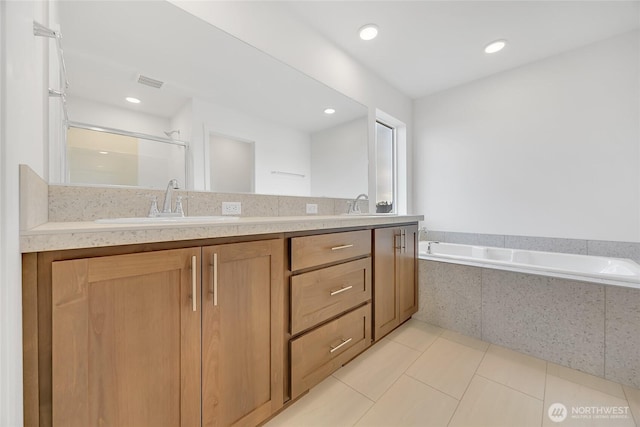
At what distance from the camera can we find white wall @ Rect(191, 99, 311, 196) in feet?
4.56

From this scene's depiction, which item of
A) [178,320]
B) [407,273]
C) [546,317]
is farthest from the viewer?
[407,273]

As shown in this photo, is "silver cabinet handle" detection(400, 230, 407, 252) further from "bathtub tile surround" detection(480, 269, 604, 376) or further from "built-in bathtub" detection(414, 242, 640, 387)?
"bathtub tile surround" detection(480, 269, 604, 376)

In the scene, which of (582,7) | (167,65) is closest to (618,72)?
(582,7)

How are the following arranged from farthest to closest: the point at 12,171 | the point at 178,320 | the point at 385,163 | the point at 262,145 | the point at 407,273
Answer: the point at 385,163
the point at 407,273
the point at 262,145
the point at 178,320
the point at 12,171

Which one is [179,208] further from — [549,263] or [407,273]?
[549,263]

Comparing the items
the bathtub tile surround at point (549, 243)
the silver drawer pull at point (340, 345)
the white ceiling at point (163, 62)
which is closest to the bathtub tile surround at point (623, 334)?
the bathtub tile surround at point (549, 243)

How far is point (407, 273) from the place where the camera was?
1.94 meters

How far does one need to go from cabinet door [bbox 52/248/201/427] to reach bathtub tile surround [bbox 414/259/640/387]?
1897 mm

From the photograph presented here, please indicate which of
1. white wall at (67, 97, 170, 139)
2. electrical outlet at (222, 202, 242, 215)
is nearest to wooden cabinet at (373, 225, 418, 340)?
electrical outlet at (222, 202, 242, 215)

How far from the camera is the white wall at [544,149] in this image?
77.9 inches

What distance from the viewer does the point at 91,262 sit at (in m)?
0.62

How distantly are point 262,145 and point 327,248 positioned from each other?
35.6 inches

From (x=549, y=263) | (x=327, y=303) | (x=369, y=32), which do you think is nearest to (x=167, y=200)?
(x=327, y=303)

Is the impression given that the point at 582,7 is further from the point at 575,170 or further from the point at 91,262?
the point at 91,262
